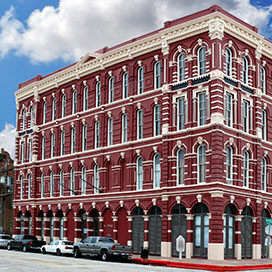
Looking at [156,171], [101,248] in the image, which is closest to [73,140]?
[156,171]

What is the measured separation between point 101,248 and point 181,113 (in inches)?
472

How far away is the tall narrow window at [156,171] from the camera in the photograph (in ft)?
147

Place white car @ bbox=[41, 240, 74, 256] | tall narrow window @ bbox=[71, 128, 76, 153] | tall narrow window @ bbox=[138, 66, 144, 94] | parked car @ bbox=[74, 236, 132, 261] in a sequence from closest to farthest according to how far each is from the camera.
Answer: parked car @ bbox=[74, 236, 132, 261]
white car @ bbox=[41, 240, 74, 256]
tall narrow window @ bbox=[138, 66, 144, 94]
tall narrow window @ bbox=[71, 128, 76, 153]

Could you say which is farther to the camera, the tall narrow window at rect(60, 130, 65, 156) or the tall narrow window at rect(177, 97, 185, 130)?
the tall narrow window at rect(60, 130, 65, 156)

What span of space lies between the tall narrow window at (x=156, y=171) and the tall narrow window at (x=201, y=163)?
447cm

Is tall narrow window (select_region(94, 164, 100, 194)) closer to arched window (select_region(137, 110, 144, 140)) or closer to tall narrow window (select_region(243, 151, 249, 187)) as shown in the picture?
arched window (select_region(137, 110, 144, 140))

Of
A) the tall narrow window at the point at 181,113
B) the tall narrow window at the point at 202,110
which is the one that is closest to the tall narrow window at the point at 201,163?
the tall narrow window at the point at 202,110

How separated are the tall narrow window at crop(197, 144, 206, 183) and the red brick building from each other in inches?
3.1

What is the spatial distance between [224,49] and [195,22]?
→ 2959mm

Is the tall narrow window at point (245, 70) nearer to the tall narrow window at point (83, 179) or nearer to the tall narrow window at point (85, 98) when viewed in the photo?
the tall narrow window at point (85, 98)

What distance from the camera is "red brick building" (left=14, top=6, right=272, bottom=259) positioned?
40.9 meters

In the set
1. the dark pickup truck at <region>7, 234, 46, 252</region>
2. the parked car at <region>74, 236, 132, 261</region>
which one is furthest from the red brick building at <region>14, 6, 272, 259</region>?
the parked car at <region>74, 236, 132, 261</region>

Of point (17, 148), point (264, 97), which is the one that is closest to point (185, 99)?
point (264, 97)

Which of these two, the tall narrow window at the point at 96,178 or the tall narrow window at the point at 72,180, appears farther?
the tall narrow window at the point at 72,180
